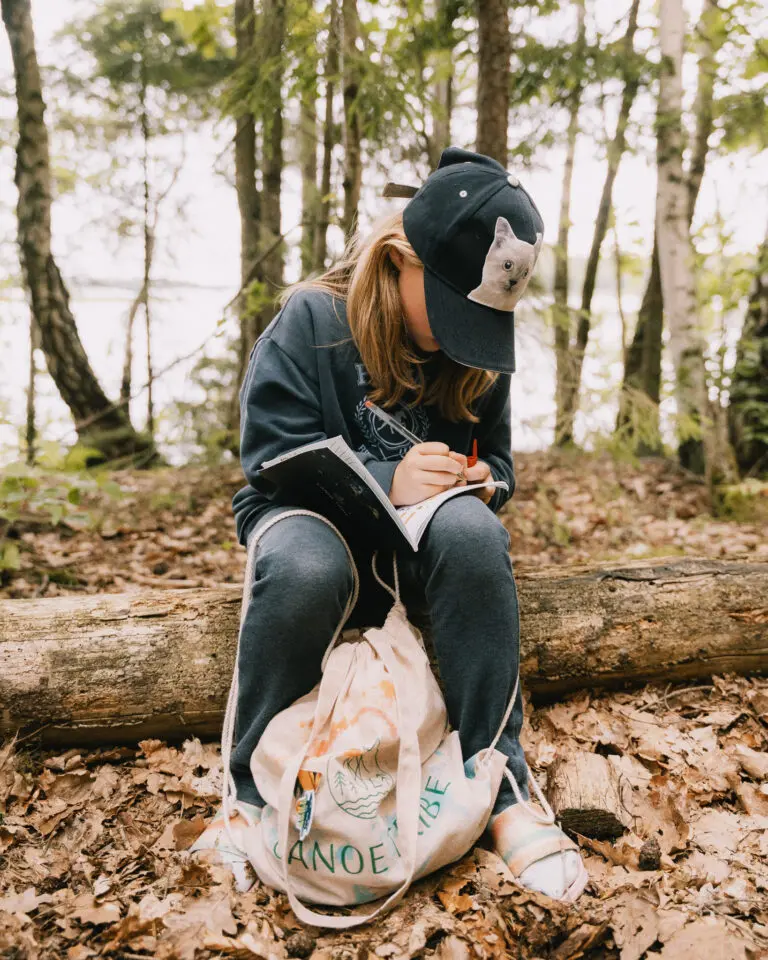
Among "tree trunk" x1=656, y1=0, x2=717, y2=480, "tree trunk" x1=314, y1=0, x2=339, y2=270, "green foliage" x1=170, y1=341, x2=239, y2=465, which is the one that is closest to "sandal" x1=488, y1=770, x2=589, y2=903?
"tree trunk" x1=314, y1=0, x2=339, y2=270

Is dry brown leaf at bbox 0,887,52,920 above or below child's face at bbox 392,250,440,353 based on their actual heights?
below

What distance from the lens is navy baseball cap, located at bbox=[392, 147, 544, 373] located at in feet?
6.32

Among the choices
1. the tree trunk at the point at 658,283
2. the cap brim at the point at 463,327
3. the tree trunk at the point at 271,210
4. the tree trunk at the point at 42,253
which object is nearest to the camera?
the cap brim at the point at 463,327

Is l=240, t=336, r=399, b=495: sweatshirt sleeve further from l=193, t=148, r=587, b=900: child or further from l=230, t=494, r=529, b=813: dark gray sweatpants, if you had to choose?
l=230, t=494, r=529, b=813: dark gray sweatpants

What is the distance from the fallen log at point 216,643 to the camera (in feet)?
7.37

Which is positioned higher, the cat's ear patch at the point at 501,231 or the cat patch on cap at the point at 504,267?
the cat's ear patch at the point at 501,231

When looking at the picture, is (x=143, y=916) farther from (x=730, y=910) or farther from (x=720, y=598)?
(x=720, y=598)

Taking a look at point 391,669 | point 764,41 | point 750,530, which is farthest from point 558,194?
point 391,669

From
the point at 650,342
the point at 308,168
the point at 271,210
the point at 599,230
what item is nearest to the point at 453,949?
the point at 271,210

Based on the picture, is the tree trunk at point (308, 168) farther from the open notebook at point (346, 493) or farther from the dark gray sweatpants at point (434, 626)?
the dark gray sweatpants at point (434, 626)

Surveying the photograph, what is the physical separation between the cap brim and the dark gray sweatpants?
0.44m

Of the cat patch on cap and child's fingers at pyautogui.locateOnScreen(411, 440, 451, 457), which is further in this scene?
child's fingers at pyautogui.locateOnScreen(411, 440, 451, 457)

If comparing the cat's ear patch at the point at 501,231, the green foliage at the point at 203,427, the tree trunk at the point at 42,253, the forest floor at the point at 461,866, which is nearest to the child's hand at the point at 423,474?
the cat's ear patch at the point at 501,231

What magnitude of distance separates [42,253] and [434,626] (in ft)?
18.4
